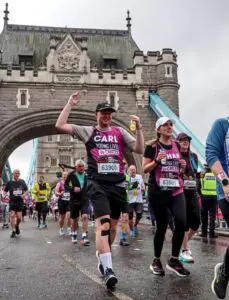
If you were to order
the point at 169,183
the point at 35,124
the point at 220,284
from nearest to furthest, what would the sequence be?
the point at 220,284 < the point at 169,183 < the point at 35,124

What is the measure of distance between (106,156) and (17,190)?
6.92 meters

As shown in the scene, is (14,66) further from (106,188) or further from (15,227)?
(106,188)

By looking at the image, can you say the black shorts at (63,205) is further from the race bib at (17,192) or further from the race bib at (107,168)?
the race bib at (107,168)

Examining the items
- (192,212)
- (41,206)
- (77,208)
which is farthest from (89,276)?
(41,206)

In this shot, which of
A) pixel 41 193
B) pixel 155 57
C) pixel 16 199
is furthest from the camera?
pixel 155 57

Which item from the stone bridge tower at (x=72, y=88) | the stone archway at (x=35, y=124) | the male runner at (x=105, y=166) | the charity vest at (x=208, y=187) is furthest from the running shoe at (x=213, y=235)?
the stone bridge tower at (x=72, y=88)

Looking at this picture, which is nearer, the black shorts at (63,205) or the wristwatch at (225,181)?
the wristwatch at (225,181)

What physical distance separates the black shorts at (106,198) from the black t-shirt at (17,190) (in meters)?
6.80

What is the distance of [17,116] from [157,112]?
8209 mm

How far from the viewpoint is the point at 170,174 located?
195 inches

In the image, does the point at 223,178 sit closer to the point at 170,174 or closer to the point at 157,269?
the point at 170,174

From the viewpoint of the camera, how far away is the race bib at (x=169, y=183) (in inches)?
190

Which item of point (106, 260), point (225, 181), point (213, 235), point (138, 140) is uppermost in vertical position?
point (138, 140)

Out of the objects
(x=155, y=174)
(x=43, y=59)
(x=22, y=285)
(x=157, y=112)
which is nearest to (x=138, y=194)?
(x=155, y=174)
